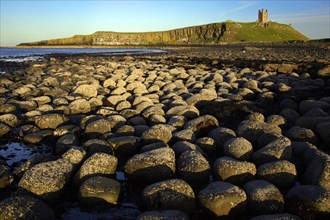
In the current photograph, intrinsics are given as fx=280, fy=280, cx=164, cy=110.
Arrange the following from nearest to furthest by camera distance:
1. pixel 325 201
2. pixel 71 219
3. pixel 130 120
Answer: pixel 325 201
pixel 71 219
pixel 130 120

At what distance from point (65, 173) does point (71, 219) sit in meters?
0.74

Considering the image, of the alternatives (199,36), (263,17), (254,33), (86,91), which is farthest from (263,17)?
(86,91)

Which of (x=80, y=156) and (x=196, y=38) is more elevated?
(x=196, y=38)

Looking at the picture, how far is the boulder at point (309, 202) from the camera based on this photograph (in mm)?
3059

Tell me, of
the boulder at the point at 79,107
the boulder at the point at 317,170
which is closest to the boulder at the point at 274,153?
the boulder at the point at 317,170

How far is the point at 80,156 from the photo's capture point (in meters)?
4.32

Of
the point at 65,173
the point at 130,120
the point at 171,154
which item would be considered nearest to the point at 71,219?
the point at 65,173

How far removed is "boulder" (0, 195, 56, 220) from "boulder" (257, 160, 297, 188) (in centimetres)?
272

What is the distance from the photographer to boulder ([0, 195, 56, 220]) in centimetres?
298

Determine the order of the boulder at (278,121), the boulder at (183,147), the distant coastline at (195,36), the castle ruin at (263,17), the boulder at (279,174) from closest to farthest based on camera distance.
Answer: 1. the boulder at (279,174)
2. the boulder at (183,147)
3. the boulder at (278,121)
4. the distant coastline at (195,36)
5. the castle ruin at (263,17)

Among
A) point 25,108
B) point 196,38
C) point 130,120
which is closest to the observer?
point 130,120

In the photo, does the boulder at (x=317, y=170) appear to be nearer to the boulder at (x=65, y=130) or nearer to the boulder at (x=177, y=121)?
the boulder at (x=177, y=121)

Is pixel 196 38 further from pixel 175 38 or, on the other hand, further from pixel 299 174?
pixel 299 174

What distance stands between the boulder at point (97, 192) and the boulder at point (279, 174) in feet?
6.42
